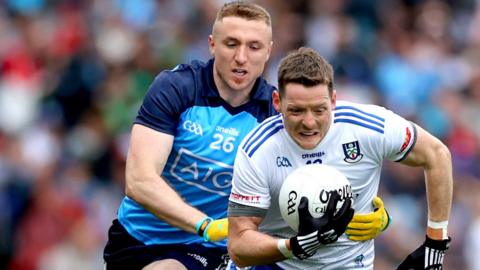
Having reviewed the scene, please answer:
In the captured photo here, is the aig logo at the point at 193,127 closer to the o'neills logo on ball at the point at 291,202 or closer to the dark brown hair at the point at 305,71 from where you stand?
the dark brown hair at the point at 305,71

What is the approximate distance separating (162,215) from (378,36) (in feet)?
27.6

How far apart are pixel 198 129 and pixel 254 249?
1225 mm

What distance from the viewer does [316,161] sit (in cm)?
791

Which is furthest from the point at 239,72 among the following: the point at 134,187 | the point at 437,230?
the point at 437,230

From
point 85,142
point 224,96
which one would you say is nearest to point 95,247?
point 85,142

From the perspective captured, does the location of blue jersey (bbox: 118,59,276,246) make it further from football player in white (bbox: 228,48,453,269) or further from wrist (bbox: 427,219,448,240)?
wrist (bbox: 427,219,448,240)

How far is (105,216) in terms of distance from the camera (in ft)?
47.8

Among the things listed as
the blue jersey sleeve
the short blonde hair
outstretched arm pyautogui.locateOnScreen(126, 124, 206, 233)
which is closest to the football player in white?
outstretched arm pyautogui.locateOnScreen(126, 124, 206, 233)

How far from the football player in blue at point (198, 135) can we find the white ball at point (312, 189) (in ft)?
3.10

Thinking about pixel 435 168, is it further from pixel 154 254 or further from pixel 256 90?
pixel 154 254

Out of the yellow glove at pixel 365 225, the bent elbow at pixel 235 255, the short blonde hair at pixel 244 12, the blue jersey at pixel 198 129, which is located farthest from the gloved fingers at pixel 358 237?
the short blonde hair at pixel 244 12

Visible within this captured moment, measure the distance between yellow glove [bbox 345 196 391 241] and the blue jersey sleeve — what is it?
1.42 metres

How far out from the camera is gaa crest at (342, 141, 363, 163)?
7906mm

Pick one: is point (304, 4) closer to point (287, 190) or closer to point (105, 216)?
point (105, 216)
